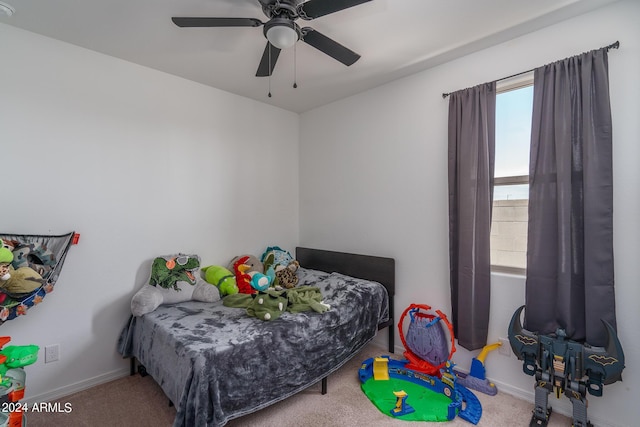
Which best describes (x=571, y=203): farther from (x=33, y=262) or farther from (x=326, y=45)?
(x=33, y=262)

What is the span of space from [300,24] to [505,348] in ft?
9.10

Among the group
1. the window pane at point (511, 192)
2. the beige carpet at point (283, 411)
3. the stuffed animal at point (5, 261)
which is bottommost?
the beige carpet at point (283, 411)

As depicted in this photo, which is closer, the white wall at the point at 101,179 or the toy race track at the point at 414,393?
→ the toy race track at the point at 414,393

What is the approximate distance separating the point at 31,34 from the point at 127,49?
58 centimetres

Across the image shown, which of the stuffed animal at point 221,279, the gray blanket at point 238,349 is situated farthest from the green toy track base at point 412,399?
the stuffed animal at point 221,279

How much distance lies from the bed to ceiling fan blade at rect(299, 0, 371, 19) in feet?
6.15

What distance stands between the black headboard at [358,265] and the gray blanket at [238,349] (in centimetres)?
28

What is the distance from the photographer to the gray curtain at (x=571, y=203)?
1795 millimetres

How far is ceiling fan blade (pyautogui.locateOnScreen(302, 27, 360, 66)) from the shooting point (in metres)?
1.69

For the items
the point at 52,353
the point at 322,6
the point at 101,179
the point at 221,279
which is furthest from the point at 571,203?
the point at 52,353

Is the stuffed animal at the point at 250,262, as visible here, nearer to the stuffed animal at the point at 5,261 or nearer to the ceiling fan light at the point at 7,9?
the stuffed animal at the point at 5,261

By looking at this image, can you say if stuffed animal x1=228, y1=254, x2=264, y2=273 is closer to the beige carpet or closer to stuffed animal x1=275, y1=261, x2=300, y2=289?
stuffed animal x1=275, y1=261, x2=300, y2=289

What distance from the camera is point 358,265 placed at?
3.11m

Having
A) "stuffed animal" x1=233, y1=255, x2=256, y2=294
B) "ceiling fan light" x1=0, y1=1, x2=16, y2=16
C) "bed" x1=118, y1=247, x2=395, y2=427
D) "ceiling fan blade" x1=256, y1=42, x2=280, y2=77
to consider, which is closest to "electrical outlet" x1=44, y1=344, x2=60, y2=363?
"bed" x1=118, y1=247, x2=395, y2=427
